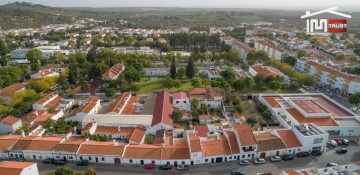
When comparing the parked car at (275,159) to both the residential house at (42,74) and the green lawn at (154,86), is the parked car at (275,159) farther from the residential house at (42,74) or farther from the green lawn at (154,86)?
the residential house at (42,74)

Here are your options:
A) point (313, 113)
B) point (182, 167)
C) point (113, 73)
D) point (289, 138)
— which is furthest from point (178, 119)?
point (113, 73)

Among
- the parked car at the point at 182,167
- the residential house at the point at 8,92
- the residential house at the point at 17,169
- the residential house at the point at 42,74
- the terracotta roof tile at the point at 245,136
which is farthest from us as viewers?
the residential house at the point at 42,74

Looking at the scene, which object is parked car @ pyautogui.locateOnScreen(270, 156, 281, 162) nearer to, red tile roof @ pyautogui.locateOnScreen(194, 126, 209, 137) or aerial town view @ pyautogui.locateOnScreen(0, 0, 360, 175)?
aerial town view @ pyautogui.locateOnScreen(0, 0, 360, 175)

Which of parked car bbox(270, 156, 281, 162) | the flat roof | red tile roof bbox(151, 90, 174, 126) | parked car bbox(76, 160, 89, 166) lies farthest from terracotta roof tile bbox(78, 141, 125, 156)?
the flat roof

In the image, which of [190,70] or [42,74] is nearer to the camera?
[42,74]

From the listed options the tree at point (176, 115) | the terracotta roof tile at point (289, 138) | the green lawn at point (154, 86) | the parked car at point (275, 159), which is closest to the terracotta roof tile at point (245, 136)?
the parked car at point (275, 159)

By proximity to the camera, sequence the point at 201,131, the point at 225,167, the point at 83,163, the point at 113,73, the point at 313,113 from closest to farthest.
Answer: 1. the point at 225,167
2. the point at 83,163
3. the point at 201,131
4. the point at 313,113
5. the point at 113,73

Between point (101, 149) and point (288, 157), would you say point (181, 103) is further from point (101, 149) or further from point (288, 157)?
point (288, 157)
